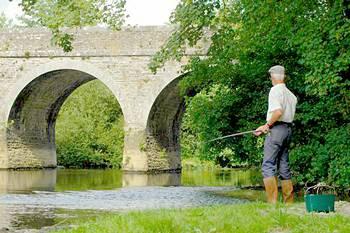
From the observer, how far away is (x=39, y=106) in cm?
3086

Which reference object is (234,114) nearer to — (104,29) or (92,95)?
(104,29)

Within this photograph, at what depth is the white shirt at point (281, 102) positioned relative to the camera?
812cm

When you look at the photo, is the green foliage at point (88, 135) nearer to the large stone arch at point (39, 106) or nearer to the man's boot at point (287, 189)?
the large stone arch at point (39, 106)

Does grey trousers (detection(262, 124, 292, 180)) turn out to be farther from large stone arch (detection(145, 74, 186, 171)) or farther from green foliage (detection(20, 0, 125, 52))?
large stone arch (detection(145, 74, 186, 171))

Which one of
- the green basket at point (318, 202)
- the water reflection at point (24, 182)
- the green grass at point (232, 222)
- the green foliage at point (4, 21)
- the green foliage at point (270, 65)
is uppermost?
the green foliage at point (4, 21)

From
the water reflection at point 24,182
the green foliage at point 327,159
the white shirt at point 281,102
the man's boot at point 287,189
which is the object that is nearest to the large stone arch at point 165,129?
the water reflection at point 24,182

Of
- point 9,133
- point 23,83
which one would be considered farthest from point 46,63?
point 9,133

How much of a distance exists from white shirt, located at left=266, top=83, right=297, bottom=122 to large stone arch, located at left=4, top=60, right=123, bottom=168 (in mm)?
19085

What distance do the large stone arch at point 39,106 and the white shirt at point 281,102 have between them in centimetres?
1908

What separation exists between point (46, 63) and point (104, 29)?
9.04ft

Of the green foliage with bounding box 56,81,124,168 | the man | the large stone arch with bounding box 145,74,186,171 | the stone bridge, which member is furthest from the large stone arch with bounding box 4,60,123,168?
the man

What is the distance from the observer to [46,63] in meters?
27.6

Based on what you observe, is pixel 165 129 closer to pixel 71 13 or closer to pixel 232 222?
pixel 71 13

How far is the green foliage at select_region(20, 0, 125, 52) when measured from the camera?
446 inches
